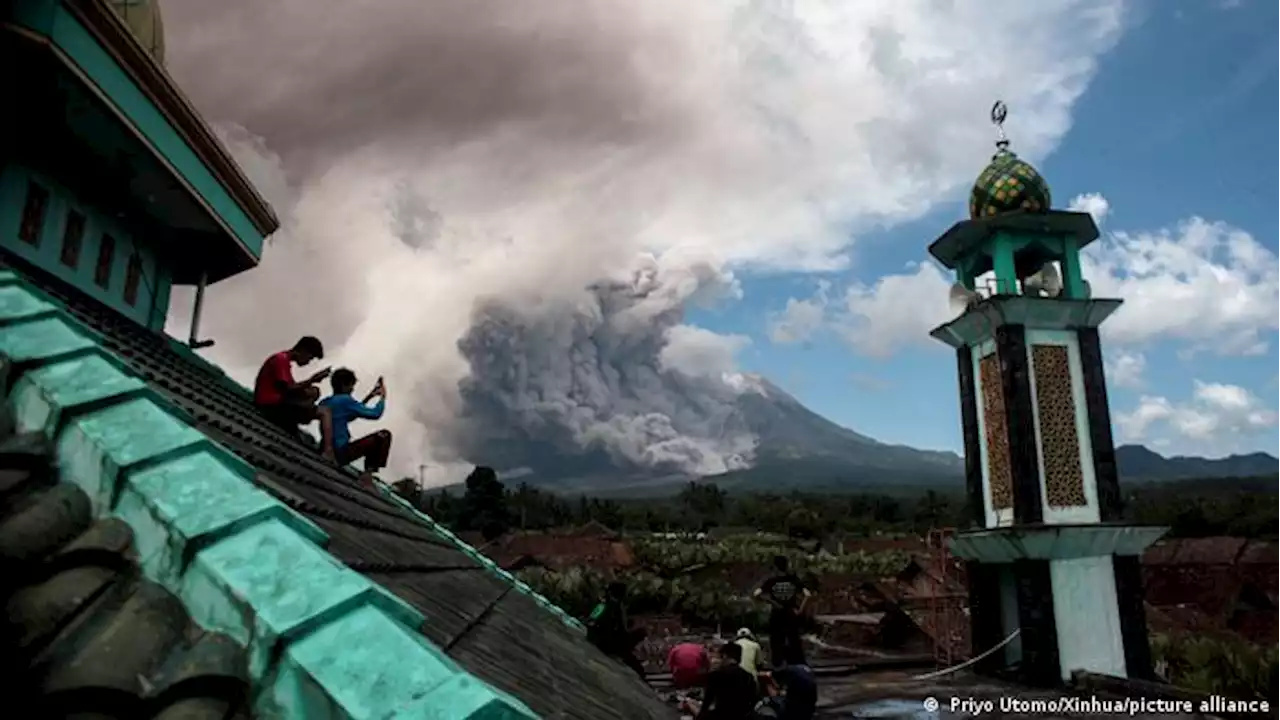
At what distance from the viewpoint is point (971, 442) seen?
1614cm

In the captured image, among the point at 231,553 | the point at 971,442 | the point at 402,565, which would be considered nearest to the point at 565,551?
the point at 971,442

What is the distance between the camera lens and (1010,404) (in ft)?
48.4

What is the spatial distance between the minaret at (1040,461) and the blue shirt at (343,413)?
1205cm

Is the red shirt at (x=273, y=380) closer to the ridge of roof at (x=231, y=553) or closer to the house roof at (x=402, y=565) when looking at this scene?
the house roof at (x=402, y=565)

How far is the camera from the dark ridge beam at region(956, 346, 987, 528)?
1589 centimetres

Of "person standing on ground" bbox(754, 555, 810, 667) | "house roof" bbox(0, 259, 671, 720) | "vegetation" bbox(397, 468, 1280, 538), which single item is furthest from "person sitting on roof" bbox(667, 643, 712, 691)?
"vegetation" bbox(397, 468, 1280, 538)

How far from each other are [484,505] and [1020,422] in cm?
5547

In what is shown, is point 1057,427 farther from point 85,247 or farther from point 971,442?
point 85,247

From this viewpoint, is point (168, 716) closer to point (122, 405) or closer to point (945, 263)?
point (122, 405)

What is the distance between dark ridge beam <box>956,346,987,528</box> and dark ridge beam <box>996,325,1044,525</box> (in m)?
1.29

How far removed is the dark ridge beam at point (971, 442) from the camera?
15.9m

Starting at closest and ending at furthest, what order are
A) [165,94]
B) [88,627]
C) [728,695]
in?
1. [88,627]
2. [165,94]
3. [728,695]

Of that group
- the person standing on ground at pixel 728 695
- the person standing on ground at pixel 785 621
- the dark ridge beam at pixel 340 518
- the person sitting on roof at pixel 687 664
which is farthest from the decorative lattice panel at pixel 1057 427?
the dark ridge beam at pixel 340 518

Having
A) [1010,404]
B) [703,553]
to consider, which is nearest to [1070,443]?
[1010,404]
